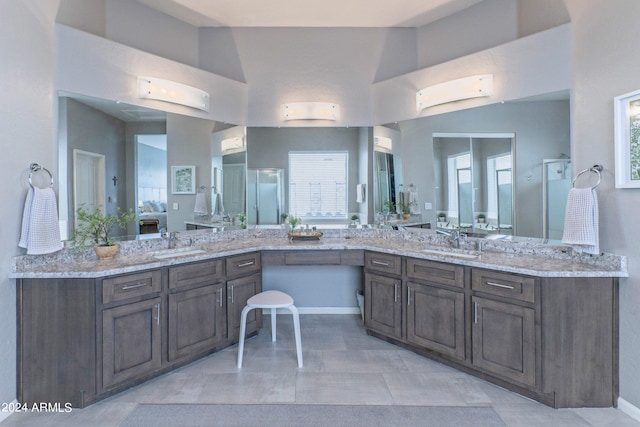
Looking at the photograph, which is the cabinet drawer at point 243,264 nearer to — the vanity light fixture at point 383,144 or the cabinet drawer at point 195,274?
the cabinet drawer at point 195,274

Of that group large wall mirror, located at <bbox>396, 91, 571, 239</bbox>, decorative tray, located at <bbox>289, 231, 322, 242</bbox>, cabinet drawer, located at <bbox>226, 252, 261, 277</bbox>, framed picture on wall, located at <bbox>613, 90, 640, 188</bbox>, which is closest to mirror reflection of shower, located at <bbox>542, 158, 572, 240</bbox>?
large wall mirror, located at <bbox>396, 91, 571, 239</bbox>

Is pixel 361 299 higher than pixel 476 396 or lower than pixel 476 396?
higher

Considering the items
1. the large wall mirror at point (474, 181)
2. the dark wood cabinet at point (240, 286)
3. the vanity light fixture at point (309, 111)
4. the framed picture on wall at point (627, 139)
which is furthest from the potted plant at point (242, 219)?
the framed picture on wall at point (627, 139)

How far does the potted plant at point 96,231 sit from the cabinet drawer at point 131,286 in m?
0.42

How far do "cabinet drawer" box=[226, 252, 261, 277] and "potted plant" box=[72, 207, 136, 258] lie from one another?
85cm

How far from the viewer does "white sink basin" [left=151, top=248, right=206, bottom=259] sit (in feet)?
8.52

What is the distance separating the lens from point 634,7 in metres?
1.93

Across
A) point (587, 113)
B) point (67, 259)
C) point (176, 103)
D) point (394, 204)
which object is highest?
point (176, 103)

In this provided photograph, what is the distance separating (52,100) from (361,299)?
307cm

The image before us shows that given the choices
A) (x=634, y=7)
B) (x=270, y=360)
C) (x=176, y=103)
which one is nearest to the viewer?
(x=634, y=7)

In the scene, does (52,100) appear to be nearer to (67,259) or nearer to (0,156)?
(0,156)

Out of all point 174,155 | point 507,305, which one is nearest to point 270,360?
point 507,305

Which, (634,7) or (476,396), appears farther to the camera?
(476,396)

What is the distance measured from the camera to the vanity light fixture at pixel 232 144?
347cm
